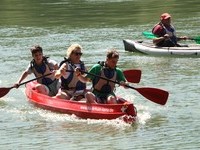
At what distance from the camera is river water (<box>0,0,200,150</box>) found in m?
10.3

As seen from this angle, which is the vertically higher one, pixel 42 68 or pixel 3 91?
pixel 42 68

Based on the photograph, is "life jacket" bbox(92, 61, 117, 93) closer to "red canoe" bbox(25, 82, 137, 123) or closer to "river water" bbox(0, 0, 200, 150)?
"red canoe" bbox(25, 82, 137, 123)

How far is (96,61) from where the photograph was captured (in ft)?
60.0

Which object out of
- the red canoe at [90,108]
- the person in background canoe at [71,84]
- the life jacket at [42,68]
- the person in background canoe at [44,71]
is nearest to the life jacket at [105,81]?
the red canoe at [90,108]

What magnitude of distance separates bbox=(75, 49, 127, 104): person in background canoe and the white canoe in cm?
690

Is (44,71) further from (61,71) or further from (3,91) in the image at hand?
(61,71)

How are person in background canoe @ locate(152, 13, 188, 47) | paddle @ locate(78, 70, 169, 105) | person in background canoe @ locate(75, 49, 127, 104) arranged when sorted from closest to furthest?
1. person in background canoe @ locate(75, 49, 127, 104)
2. paddle @ locate(78, 70, 169, 105)
3. person in background canoe @ locate(152, 13, 188, 47)

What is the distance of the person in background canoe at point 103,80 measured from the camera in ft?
36.9

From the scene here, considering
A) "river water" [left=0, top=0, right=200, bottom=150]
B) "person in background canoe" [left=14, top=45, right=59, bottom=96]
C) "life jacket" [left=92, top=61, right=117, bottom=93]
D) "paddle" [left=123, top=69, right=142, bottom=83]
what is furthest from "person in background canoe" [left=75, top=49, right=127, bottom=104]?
"paddle" [left=123, top=69, right=142, bottom=83]

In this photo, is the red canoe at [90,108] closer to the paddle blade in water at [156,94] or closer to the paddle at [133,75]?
the paddle blade in water at [156,94]

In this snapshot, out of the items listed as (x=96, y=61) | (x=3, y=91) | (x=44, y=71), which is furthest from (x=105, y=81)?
(x=96, y=61)

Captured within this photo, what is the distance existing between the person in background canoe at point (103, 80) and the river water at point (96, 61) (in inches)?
17.2

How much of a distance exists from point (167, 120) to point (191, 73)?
4720 mm

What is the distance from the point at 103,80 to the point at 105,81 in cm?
4
